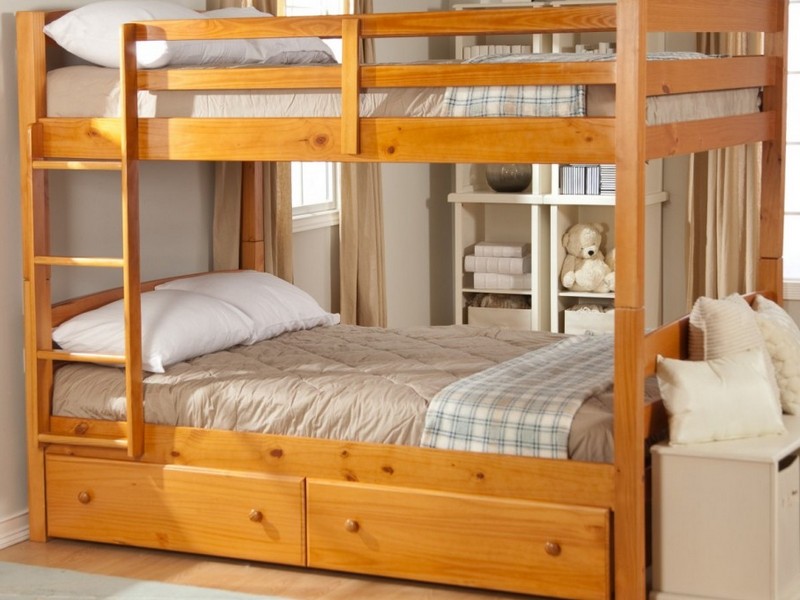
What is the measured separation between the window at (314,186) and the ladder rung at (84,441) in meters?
1.67

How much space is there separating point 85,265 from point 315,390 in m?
0.75

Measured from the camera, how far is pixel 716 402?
298 cm

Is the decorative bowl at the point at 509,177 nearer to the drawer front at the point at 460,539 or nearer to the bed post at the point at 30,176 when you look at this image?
the bed post at the point at 30,176

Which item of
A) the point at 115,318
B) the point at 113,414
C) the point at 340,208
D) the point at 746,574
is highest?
the point at 340,208

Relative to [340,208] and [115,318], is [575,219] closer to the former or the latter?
[340,208]

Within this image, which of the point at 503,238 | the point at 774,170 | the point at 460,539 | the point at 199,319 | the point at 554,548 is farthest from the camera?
the point at 503,238

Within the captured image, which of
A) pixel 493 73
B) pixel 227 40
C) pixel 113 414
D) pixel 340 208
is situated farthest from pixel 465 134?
pixel 340 208

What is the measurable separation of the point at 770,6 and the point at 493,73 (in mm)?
1242

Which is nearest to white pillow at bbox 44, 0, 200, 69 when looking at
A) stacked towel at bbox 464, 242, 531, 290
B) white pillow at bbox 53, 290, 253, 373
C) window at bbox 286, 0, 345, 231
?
white pillow at bbox 53, 290, 253, 373

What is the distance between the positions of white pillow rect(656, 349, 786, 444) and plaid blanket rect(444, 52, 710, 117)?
660 millimetres

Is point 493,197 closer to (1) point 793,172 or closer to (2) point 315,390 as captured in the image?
(1) point 793,172

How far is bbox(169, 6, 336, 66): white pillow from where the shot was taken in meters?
3.41

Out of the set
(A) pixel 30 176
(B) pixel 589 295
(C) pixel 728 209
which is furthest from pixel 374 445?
(C) pixel 728 209

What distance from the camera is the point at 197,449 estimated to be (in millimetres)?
3471
